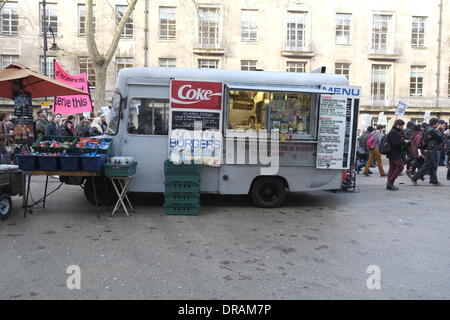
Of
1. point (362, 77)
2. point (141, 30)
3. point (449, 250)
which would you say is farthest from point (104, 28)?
point (449, 250)

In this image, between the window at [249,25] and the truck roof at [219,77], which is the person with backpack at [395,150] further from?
the window at [249,25]

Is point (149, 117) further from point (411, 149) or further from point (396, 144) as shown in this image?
point (411, 149)

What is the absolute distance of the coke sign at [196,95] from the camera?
735 cm

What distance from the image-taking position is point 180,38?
29.2 metres

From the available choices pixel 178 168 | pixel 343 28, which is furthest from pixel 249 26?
pixel 178 168

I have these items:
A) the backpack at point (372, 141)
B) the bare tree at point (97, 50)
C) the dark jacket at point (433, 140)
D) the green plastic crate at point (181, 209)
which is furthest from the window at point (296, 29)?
the green plastic crate at point (181, 209)

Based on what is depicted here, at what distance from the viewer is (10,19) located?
28.4 m

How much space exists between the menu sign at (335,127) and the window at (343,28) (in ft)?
80.9

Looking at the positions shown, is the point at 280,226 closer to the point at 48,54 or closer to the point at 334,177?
the point at 334,177

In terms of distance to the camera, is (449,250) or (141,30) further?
(141,30)

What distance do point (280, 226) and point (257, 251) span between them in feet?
4.74

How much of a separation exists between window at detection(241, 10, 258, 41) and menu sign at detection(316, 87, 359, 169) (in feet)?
76.0

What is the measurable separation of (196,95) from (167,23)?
24.0 metres

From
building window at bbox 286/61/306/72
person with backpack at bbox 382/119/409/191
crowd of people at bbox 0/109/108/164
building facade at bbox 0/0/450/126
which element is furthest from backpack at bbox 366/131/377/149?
building window at bbox 286/61/306/72
